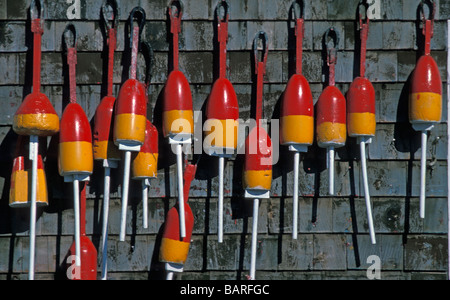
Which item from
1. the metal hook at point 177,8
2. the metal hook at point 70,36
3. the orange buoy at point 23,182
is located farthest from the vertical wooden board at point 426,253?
the metal hook at point 70,36

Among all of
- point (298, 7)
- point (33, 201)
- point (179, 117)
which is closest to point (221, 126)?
point (179, 117)

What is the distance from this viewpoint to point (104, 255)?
4781mm

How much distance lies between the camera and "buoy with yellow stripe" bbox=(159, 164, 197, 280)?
4750 millimetres

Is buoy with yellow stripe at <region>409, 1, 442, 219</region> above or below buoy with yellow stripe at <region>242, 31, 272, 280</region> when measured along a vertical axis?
above

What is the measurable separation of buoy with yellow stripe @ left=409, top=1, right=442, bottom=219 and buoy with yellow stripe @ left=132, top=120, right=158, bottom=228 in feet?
5.55

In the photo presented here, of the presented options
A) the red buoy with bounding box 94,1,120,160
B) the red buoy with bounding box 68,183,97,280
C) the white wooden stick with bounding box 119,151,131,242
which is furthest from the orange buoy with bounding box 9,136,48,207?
the white wooden stick with bounding box 119,151,131,242

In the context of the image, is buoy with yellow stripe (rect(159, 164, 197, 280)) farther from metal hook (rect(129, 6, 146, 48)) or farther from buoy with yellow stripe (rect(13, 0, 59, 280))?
metal hook (rect(129, 6, 146, 48))

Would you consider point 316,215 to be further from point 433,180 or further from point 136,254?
point 136,254

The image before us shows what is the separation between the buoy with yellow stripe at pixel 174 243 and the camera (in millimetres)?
4750

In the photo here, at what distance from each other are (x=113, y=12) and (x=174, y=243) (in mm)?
1584

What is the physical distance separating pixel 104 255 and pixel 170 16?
1.63 m
